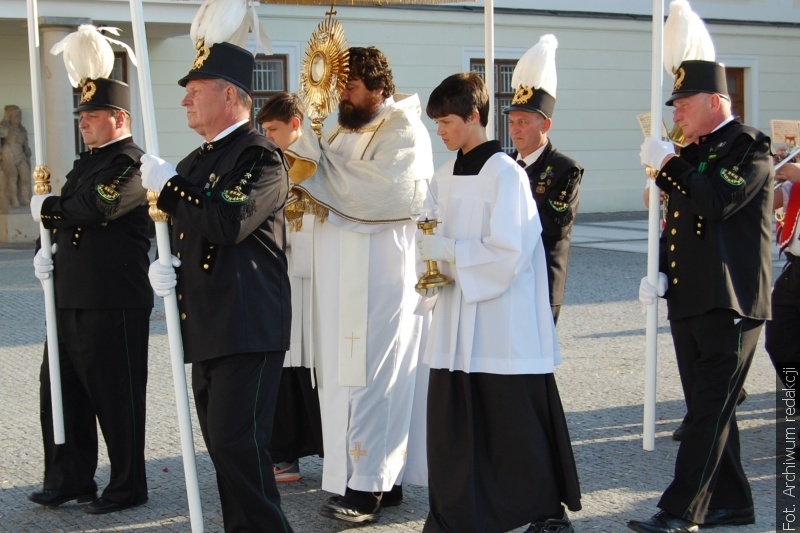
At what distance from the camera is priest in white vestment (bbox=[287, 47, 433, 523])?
4.61m

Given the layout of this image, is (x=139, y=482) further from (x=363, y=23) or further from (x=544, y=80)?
(x=363, y=23)

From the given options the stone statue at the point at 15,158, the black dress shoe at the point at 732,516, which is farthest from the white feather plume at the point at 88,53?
the stone statue at the point at 15,158

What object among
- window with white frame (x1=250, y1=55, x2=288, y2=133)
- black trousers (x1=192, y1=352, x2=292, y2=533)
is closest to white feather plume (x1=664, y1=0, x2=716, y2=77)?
black trousers (x1=192, y1=352, x2=292, y2=533)

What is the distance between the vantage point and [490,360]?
4.04m

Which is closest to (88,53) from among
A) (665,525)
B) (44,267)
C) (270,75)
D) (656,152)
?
(44,267)

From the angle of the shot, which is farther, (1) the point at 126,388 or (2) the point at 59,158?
(2) the point at 59,158

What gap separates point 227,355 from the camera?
3.80 metres

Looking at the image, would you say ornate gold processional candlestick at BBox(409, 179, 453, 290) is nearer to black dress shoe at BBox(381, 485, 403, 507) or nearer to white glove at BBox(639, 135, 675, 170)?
white glove at BBox(639, 135, 675, 170)

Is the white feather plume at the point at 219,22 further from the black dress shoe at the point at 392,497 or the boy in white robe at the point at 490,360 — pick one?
the black dress shoe at the point at 392,497

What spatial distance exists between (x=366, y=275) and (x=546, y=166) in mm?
1186

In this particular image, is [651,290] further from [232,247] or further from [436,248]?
[232,247]

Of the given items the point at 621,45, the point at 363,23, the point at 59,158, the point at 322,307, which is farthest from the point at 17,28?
the point at 322,307

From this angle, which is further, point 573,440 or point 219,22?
point 573,440

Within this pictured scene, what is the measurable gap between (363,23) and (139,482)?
15.6m
